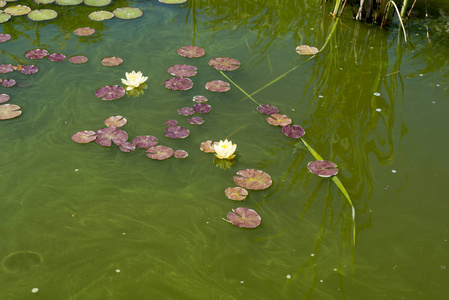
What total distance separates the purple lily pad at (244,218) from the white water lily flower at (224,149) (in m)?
0.40

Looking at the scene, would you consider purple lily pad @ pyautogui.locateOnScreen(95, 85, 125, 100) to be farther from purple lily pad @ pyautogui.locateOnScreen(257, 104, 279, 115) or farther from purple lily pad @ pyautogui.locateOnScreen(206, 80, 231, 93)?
purple lily pad @ pyautogui.locateOnScreen(257, 104, 279, 115)

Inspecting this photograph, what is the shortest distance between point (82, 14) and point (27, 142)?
1.96 metres

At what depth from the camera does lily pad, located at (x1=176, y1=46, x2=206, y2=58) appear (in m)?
3.79

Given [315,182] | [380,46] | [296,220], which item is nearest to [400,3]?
[380,46]

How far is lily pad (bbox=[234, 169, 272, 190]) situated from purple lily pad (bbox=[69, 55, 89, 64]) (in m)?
1.73

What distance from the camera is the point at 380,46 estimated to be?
4062 millimetres

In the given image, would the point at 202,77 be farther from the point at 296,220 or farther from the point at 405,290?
the point at 405,290

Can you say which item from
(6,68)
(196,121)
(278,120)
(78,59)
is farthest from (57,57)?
(278,120)

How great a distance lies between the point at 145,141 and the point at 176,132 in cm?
20

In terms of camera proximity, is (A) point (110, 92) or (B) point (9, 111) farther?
(A) point (110, 92)

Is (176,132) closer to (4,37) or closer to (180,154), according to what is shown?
(180,154)

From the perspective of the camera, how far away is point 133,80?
3.37 metres

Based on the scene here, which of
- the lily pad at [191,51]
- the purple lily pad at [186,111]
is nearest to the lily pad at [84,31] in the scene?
the lily pad at [191,51]

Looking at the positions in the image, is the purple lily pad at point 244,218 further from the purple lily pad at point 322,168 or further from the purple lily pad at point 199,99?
the purple lily pad at point 199,99
